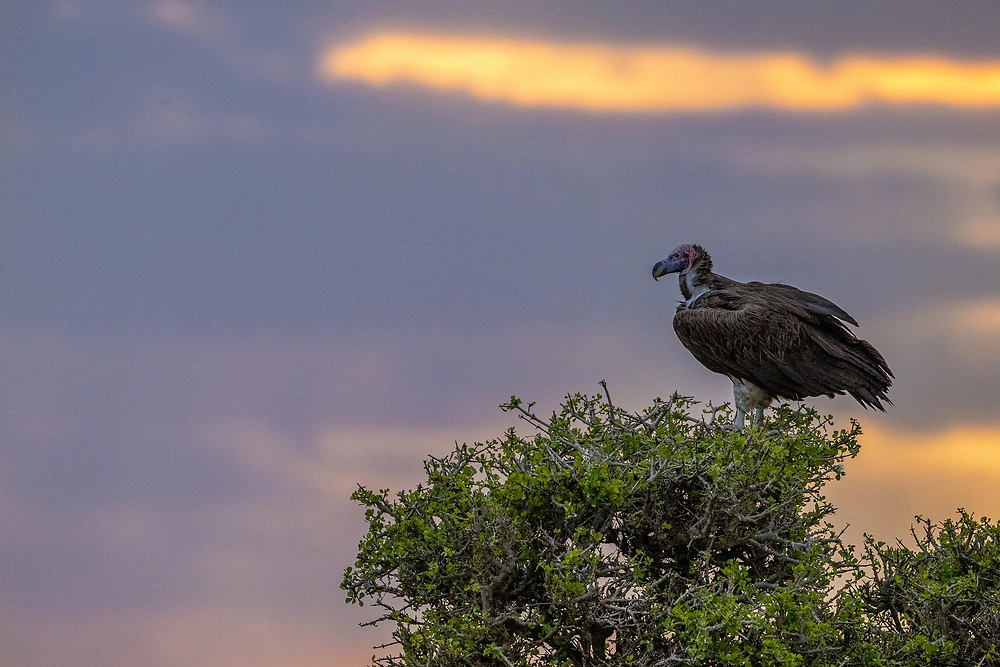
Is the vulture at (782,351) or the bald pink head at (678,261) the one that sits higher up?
the bald pink head at (678,261)

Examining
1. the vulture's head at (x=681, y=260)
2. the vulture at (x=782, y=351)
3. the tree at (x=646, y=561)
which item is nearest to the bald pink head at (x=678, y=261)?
the vulture's head at (x=681, y=260)

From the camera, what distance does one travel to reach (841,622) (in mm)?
9672

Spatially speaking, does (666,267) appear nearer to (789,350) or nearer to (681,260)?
(681,260)

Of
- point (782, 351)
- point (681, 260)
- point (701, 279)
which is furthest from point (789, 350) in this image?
point (681, 260)

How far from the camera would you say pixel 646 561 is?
31.5 feet

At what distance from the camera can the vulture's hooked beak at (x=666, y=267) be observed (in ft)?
43.8

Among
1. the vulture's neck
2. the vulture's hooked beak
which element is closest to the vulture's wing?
the vulture's neck

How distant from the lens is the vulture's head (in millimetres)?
13281

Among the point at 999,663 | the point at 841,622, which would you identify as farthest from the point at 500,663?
the point at 999,663

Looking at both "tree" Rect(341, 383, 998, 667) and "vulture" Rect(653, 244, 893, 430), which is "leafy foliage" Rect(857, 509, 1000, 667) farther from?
Answer: "vulture" Rect(653, 244, 893, 430)

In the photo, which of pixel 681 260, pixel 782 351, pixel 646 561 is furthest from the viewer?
pixel 681 260

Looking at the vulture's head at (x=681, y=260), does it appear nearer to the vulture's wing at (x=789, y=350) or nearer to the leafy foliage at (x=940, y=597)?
the vulture's wing at (x=789, y=350)

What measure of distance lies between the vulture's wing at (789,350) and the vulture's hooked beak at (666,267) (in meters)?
0.84

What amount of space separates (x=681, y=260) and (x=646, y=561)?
461cm
